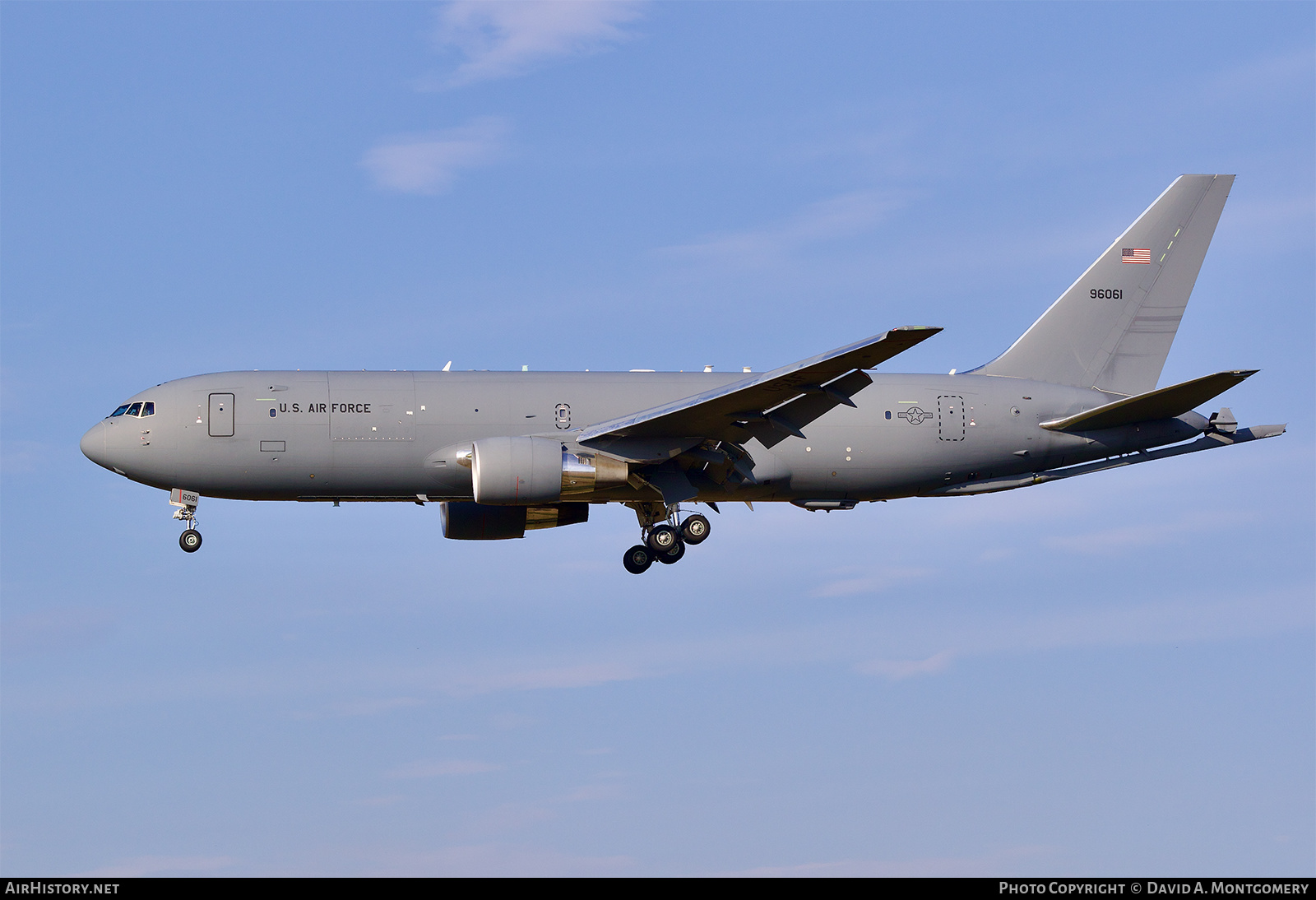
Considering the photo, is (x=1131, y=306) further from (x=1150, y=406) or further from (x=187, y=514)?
(x=187, y=514)

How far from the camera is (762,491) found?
3791cm

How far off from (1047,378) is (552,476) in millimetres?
15047

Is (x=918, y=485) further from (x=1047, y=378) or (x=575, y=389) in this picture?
(x=575, y=389)

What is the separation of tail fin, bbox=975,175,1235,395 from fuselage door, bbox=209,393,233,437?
66.7ft

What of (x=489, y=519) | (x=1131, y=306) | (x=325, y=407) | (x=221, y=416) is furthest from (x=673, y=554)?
(x=1131, y=306)

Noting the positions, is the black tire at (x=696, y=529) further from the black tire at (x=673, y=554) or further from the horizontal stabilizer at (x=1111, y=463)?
the horizontal stabilizer at (x=1111, y=463)

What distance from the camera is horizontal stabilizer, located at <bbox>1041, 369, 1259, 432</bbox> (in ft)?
119

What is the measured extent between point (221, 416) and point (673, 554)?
481 inches

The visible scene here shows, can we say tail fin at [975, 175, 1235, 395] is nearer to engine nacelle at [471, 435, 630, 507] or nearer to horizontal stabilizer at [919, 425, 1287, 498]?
horizontal stabilizer at [919, 425, 1287, 498]

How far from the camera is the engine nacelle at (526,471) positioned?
33.8m

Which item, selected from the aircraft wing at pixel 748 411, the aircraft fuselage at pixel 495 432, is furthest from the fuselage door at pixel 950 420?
the aircraft wing at pixel 748 411

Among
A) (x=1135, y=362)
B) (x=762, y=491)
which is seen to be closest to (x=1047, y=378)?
(x=1135, y=362)

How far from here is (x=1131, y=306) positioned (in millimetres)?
41125

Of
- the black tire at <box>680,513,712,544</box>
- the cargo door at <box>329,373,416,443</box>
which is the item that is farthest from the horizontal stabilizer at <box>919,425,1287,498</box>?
the cargo door at <box>329,373,416,443</box>
